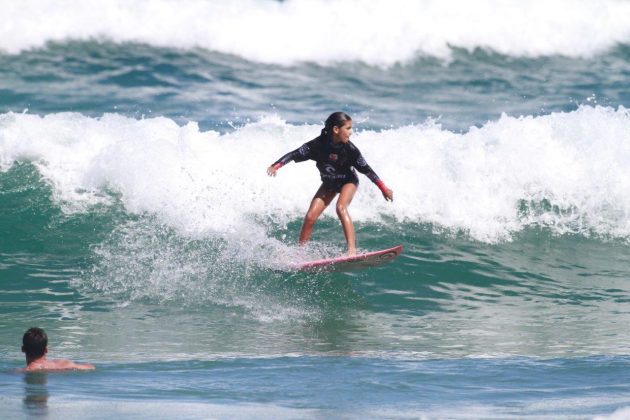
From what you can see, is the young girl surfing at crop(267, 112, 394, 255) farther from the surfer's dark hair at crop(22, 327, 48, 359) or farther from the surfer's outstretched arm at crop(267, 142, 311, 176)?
the surfer's dark hair at crop(22, 327, 48, 359)

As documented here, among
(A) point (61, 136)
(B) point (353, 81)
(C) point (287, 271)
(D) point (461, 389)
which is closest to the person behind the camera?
(D) point (461, 389)

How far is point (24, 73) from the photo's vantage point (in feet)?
63.4

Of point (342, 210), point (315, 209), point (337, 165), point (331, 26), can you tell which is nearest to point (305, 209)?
point (315, 209)

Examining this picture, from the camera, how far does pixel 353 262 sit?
10031 millimetres

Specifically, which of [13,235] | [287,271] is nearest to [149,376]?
[287,271]

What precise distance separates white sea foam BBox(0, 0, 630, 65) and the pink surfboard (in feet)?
39.5

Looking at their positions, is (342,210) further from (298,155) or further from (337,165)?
(298,155)

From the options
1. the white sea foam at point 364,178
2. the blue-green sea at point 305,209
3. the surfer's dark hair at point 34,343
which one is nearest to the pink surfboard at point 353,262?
the blue-green sea at point 305,209

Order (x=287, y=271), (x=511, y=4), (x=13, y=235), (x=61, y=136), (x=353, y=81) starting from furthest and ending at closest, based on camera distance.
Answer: (x=511, y=4)
(x=353, y=81)
(x=61, y=136)
(x=13, y=235)
(x=287, y=271)

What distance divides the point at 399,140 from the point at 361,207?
188 centimetres

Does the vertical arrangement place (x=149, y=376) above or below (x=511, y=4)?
below

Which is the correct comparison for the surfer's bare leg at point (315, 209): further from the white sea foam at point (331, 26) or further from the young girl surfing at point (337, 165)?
the white sea foam at point (331, 26)

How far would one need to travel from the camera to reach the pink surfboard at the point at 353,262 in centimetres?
988

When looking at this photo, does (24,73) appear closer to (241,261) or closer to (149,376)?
(241,261)
